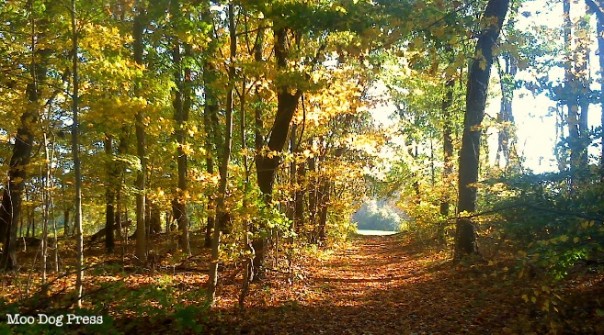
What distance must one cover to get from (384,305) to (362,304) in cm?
44

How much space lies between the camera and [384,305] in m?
8.51

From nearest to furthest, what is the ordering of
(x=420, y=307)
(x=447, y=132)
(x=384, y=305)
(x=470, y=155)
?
(x=420, y=307)
(x=384, y=305)
(x=470, y=155)
(x=447, y=132)

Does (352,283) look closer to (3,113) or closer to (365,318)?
(365,318)

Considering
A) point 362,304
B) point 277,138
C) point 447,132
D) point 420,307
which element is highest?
point 447,132

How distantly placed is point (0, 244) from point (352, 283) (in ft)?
34.3

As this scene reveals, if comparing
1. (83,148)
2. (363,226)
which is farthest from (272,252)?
(363,226)

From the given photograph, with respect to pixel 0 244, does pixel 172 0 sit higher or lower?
higher

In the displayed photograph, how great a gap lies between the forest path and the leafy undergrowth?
2cm

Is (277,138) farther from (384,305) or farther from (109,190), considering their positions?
(109,190)

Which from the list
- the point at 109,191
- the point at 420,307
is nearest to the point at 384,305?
the point at 420,307

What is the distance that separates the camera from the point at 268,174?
9820 mm

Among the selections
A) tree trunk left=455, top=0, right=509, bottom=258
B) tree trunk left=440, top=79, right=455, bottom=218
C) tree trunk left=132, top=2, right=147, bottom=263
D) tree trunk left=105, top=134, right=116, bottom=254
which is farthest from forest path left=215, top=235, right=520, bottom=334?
tree trunk left=105, top=134, right=116, bottom=254

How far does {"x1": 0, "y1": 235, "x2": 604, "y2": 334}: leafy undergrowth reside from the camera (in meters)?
5.35

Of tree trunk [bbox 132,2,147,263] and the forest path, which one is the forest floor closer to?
the forest path
